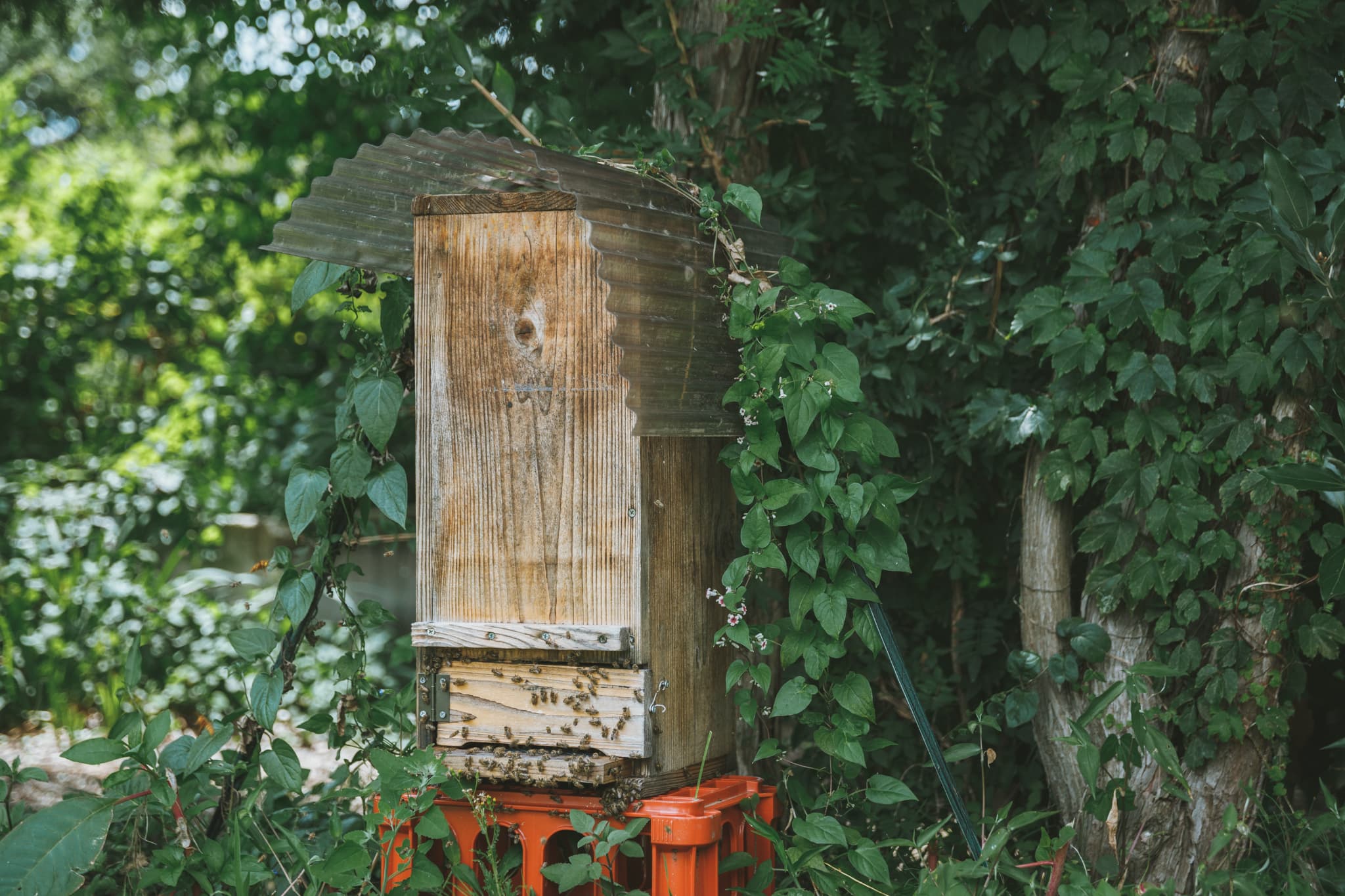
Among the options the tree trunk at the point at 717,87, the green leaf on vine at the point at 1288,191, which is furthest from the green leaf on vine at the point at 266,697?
the green leaf on vine at the point at 1288,191

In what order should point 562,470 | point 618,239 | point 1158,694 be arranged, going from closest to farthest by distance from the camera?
point 618,239 < point 562,470 < point 1158,694

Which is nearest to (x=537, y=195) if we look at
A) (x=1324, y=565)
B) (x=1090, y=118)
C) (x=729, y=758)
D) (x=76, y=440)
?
(x=729, y=758)

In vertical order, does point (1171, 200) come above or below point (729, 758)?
above

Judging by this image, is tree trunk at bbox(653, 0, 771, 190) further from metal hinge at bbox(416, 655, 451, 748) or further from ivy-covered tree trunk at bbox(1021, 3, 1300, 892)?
metal hinge at bbox(416, 655, 451, 748)

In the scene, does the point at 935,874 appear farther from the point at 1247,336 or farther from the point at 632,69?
the point at 632,69

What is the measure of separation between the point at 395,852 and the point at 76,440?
16.5 ft

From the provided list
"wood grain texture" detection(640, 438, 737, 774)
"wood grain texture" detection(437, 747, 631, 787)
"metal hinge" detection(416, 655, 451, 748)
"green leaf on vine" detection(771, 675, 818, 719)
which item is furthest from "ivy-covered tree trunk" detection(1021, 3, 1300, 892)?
"metal hinge" detection(416, 655, 451, 748)

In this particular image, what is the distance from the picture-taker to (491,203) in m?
2.15

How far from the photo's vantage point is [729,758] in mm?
2461

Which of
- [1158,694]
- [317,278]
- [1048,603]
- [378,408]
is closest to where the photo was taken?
[378,408]

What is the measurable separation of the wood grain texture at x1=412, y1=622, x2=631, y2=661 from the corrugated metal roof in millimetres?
402

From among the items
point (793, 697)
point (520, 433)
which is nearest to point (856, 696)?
point (793, 697)

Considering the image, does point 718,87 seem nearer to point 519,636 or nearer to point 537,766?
point 519,636

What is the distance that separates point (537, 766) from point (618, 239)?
3.34ft
